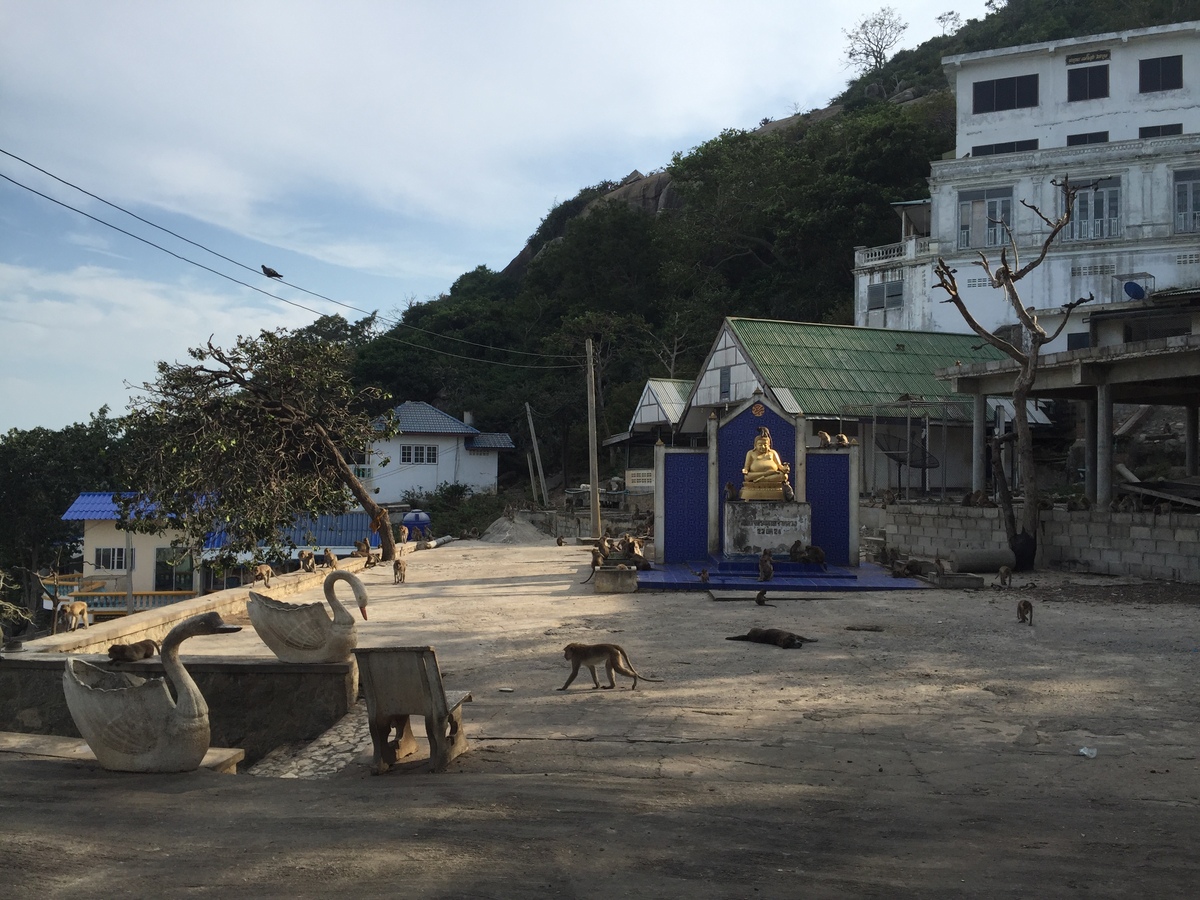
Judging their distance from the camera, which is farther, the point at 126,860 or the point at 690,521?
the point at 690,521

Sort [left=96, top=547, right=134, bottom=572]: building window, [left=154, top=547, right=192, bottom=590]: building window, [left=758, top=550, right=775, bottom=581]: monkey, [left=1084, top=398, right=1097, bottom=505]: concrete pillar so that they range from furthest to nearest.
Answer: [left=154, top=547, right=192, bottom=590]: building window → [left=96, top=547, right=134, bottom=572]: building window → [left=1084, top=398, right=1097, bottom=505]: concrete pillar → [left=758, top=550, right=775, bottom=581]: monkey

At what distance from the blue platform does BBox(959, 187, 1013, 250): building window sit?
21.1 metres

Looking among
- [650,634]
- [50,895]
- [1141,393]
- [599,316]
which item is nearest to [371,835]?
[50,895]

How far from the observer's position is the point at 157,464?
62.6 ft

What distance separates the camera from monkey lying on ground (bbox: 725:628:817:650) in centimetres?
1071

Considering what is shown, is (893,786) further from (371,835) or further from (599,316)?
(599,316)

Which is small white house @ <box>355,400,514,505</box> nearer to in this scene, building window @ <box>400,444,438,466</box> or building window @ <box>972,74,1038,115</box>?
building window @ <box>400,444,438,466</box>

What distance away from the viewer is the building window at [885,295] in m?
37.4

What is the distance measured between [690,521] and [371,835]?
1481cm

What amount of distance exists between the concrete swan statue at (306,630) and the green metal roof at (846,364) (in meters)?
19.8

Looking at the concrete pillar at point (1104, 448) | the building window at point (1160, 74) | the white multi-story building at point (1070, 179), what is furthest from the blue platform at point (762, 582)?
the building window at point (1160, 74)

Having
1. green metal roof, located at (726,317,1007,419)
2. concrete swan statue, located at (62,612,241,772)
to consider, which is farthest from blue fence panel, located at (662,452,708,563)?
concrete swan statue, located at (62,612,241,772)

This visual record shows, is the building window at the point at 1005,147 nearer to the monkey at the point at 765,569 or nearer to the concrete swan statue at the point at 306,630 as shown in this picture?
the monkey at the point at 765,569

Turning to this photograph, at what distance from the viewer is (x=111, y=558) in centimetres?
3200
